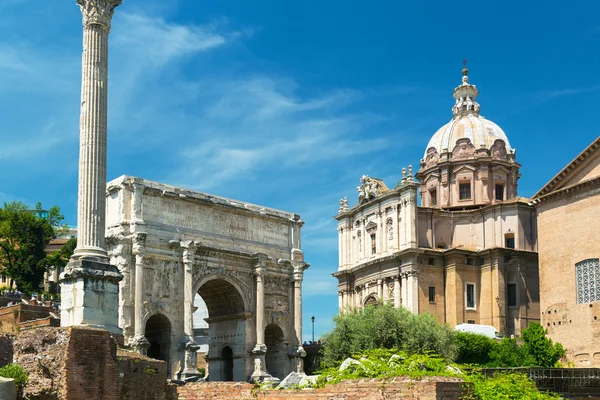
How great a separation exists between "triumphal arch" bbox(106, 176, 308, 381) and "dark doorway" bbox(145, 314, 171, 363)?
0.06m

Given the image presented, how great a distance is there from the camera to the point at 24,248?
66.8 meters

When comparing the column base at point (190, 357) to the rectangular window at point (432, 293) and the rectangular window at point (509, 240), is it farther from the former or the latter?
the rectangular window at point (509, 240)

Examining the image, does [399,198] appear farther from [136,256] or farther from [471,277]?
[136,256]

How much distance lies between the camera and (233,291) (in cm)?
5134

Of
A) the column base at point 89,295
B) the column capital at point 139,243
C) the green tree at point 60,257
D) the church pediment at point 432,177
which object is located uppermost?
the church pediment at point 432,177

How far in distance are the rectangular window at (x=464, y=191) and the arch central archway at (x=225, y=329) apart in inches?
944

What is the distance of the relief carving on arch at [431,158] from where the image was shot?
229 ft

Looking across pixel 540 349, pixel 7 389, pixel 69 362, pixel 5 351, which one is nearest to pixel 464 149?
pixel 540 349

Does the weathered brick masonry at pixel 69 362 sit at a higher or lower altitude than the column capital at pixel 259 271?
lower

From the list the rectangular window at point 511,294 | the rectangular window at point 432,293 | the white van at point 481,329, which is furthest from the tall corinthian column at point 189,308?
the rectangular window at point 511,294

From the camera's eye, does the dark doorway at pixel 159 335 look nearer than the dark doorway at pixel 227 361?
Yes

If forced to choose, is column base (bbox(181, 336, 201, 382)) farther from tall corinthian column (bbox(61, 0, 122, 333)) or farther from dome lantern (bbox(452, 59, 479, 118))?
dome lantern (bbox(452, 59, 479, 118))

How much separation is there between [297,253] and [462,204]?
18390 mm

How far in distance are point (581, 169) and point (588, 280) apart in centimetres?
700
